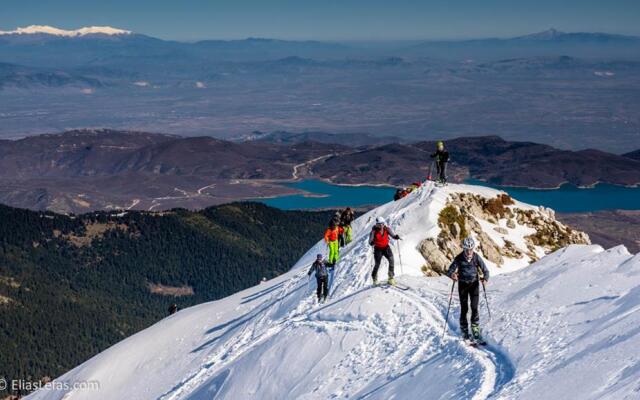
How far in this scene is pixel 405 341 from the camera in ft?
97.3

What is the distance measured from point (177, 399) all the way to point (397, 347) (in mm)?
12978

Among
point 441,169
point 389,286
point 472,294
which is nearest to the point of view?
point 472,294

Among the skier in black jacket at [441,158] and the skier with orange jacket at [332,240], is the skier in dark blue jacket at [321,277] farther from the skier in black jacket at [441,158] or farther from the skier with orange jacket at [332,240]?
the skier in black jacket at [441,158]

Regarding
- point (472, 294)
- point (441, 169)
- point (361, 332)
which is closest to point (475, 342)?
point (472, 294)

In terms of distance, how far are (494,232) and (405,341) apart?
19.8 metres

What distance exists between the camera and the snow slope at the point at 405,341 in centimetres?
2247

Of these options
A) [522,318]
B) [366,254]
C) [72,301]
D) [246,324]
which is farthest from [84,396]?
[72,301]

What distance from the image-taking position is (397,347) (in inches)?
1158

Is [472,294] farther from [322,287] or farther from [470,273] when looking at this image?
[322,287]

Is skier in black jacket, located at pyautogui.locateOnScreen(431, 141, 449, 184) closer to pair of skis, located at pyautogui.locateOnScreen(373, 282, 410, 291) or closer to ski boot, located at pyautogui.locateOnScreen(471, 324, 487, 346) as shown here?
pair of skis, located at pyautogui.locateOnScreen(373, 282, 410, 291)

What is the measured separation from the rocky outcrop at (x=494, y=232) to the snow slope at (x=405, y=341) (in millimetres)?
874

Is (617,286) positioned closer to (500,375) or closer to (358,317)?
(500,375)

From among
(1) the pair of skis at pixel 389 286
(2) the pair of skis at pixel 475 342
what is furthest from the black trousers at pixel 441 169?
(2) the pair of skis at pixel 475 342

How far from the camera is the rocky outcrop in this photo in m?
43.9
